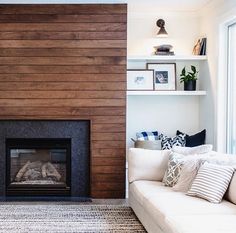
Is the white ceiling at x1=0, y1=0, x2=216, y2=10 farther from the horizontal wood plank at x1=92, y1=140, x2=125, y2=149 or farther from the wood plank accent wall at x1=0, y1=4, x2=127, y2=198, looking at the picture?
the horizontal wood plank at x1=92, y1=140, x2=125, y2=149

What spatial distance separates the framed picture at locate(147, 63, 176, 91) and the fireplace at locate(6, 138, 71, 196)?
1410mm

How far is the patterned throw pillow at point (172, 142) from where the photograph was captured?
18.7ft

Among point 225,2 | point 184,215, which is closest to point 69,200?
point 184,215

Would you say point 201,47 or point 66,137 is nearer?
point 66,137

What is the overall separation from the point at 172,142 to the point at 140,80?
0.93 meters

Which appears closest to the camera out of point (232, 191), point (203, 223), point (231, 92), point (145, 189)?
point (203, 223)

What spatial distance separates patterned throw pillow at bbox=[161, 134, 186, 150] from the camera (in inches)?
224

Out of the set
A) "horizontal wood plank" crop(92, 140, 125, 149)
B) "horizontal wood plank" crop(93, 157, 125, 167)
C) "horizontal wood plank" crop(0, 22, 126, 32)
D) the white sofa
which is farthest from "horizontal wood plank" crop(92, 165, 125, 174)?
"horizontal wood plank" crop(0, 22, 126, 32)

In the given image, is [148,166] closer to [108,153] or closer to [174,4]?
[108,153]

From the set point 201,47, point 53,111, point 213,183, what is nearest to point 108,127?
point 53,111

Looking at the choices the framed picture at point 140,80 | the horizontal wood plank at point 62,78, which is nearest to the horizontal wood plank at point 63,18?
the horizontal wood plank at point 62,78

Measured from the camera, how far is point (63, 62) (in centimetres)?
556

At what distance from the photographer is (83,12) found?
5.54 m

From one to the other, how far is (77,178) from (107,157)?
1.52 ft
